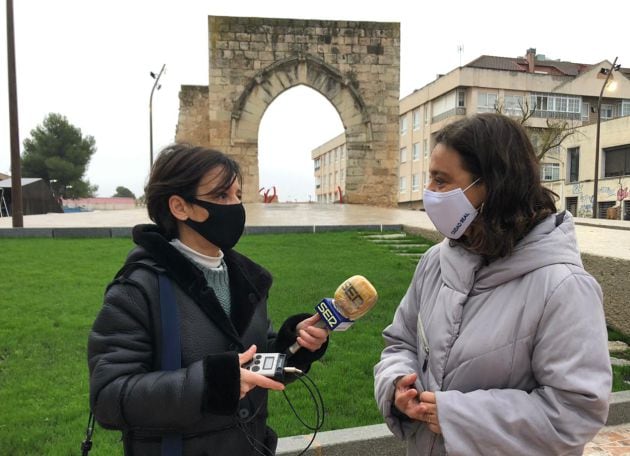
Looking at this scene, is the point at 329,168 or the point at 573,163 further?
the point at 329,168

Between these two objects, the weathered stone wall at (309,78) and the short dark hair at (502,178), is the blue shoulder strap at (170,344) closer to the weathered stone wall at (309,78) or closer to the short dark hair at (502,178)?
the short dark hair at (502,178)

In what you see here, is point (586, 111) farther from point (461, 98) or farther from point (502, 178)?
point (502, 178)

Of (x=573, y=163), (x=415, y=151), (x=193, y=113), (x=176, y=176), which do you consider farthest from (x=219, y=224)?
(x=415, y=151)

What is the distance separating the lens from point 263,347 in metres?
2.16

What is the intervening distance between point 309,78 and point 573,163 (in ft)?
79.3

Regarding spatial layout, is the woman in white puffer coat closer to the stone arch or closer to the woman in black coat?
the woman in black coat

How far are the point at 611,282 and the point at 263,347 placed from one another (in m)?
4.80

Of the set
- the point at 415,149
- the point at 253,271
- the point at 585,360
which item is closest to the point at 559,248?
the point at 585,360

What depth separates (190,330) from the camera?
1796 mm

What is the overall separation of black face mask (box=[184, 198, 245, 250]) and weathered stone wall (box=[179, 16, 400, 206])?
66.4 feet

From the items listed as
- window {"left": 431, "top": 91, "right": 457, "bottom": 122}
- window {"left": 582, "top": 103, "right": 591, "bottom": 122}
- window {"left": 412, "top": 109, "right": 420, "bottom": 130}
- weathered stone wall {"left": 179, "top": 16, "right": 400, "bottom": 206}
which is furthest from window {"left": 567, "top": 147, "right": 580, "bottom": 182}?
weathered stone wall {"left": 179, "top": 16, "right": 400, "bottom": 206}

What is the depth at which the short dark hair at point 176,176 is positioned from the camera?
1987 mm

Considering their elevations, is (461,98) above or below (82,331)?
above

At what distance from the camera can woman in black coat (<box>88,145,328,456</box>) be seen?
5.24ft
